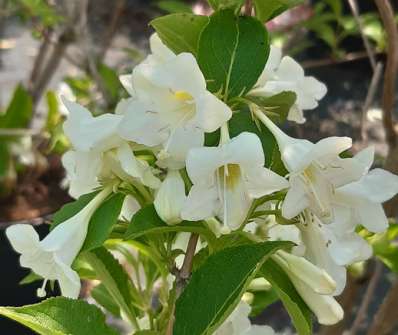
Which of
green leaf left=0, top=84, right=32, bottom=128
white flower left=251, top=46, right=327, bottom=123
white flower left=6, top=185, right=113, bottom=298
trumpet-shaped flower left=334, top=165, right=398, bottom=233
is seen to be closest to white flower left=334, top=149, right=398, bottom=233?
trumpet-shaped flower left=334, top=165, right=398, bottom=233

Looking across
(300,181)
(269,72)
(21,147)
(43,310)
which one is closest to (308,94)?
(269,72)

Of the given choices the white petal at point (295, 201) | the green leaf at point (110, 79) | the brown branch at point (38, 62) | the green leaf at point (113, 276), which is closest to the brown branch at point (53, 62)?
the brown branch at point (38, 62)

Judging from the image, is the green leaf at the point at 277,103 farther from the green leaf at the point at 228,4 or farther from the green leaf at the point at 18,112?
the green leaf at the point at 18,112

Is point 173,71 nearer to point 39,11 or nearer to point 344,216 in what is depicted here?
point 344,216

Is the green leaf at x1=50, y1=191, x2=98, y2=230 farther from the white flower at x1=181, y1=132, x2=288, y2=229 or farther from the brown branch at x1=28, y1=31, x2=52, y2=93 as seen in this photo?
the brown branch at x1=28, y1=31, x2=52, y2=93

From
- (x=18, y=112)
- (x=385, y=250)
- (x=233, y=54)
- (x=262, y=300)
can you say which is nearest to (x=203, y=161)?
(x=233, y=54)

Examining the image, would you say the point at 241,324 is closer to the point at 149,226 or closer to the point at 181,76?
the point at 149,226
